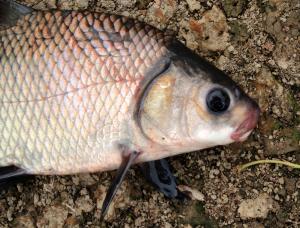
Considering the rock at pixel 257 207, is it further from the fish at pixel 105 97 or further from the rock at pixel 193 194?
the fish at pixel 105 97

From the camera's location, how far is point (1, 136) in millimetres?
3348

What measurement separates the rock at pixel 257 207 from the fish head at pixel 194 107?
81cm

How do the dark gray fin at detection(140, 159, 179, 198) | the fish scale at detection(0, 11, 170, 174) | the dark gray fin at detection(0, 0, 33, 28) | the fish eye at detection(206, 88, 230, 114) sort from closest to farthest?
1. the fish eye at detection(206, 88, 230, 114)
2. the fish scale at detection(0, 11, 170, 174)
3. the dark gray fin at detection(0, 0, 33, 28)
4. the dark gray fin at detection(140, 159, 179, 198)

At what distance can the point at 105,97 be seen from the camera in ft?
10.3

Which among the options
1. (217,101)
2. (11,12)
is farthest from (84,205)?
(11,12)

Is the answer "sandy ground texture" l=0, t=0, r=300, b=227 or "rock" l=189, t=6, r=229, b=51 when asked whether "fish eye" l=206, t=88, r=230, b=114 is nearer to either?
"sandy ground texture" l=0, t=0, r=300, b=227

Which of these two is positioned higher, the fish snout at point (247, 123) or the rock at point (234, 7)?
the rock at point (234, 7)

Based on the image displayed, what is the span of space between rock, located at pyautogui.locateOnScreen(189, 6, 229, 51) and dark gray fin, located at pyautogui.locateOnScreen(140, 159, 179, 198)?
108cm

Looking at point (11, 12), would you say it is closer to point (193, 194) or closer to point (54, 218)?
point (54, 218)

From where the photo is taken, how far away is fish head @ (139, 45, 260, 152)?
304 centimetres

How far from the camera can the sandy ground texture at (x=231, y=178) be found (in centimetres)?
371

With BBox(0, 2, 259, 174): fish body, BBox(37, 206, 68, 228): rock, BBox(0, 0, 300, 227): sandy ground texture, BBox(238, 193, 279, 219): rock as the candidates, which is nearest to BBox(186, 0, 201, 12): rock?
BBox(0, 0, 300, 227): sandy ground texture

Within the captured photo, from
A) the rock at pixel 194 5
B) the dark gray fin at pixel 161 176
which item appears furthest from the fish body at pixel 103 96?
the rock at pixel 194 5

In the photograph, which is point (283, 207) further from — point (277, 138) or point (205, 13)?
point (205, 13)
